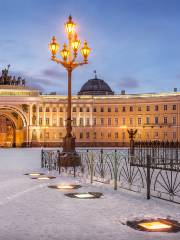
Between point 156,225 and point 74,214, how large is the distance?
186cm

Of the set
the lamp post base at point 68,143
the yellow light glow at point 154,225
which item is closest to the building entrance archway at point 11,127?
the lamp post base at point 68,143

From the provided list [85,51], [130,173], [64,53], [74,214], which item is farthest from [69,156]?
[74,214]

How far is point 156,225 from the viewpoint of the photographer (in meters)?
7.61

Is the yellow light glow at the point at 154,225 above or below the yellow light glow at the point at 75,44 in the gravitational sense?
below

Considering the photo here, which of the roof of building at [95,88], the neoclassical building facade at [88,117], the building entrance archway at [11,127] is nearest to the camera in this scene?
the neoclassical building facade at [88,117]

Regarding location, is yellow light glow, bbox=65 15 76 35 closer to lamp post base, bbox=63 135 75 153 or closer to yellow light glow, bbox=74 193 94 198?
lamp post base, bbox=63 135 75 153

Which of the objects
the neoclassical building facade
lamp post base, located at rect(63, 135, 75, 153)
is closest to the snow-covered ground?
lamp post base, located at rect(63, 135, 75, 153)

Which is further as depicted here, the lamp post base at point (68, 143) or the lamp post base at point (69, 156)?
the lamp post base at point (68, 143)

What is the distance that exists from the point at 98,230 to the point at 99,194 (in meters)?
4.80

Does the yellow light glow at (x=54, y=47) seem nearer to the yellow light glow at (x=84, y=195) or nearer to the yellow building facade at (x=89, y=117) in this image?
the yellow light glow at (x=84, y=195)

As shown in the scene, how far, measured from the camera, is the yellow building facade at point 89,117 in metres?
95.8

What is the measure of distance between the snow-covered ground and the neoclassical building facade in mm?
82980

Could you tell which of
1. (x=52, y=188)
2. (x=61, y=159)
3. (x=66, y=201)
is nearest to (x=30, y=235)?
(x=66, y=201)

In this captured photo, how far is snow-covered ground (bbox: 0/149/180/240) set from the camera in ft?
22.5
